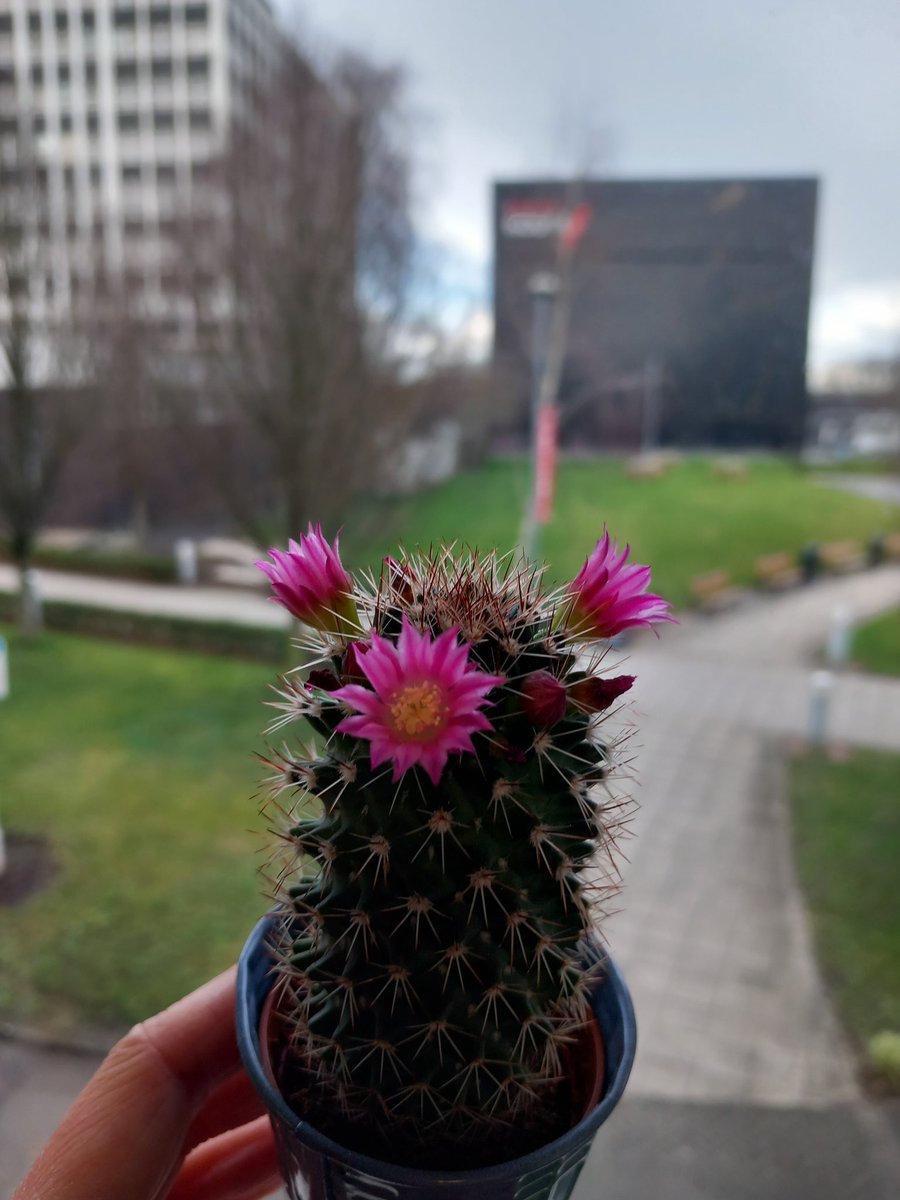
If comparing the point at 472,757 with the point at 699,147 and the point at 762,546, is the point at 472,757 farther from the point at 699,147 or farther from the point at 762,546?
the point at 762,546

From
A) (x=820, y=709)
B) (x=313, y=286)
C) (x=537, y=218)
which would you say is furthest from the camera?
(x=820, y=709)

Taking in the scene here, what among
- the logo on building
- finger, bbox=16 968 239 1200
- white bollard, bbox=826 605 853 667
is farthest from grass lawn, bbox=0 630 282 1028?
white bollard, bbox=826 605 853 667

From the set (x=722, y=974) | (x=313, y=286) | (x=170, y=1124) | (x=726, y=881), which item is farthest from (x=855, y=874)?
(x=313, y=286)

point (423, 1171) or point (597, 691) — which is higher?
point (597, 691)

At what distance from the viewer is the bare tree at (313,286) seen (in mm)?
2973

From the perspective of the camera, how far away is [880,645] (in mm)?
4418

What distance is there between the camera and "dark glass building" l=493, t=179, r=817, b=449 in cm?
197

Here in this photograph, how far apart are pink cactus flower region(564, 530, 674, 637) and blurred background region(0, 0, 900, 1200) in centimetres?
9

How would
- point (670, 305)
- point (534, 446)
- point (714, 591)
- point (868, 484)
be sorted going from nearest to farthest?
1. point (670, 305)
2. point (534, 446)
3. point (868, 484)
4. point (714, 591)

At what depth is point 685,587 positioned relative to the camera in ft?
14.7

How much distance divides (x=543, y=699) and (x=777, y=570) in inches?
197

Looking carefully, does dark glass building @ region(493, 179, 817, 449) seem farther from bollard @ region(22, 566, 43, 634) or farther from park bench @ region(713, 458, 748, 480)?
bollard @ region(22, 566, 43, 634)

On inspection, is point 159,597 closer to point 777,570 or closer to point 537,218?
point 537,218

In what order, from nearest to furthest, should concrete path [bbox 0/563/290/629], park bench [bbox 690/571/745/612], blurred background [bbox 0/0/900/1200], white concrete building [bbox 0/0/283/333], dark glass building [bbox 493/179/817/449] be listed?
blurred background [bbox 0/0/900/1200], dark glass building [bbox 493/179/817/449], white concrete building [bbox 0/0/283/333], park bench [bbox 690/571/745/612], concrete path [bbox 0/563/290/629]
